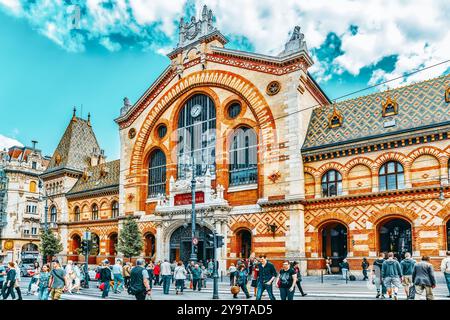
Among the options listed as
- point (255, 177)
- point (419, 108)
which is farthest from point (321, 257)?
point (419, 108)

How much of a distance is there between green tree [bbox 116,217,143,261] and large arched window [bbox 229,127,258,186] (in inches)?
369

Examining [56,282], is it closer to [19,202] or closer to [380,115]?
[380,115]

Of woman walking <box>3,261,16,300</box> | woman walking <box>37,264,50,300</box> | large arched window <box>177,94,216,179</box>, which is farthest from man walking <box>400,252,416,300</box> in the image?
large arched window <box>177,94,216,179</box>

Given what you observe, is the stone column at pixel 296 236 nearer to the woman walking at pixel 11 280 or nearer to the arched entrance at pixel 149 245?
the arched entrance at pixel 149 245

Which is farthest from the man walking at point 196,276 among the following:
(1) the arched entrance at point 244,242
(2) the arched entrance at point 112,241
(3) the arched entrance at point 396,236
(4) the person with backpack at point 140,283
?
(2) the arched entrance at point 112,241

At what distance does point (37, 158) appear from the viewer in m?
68.3

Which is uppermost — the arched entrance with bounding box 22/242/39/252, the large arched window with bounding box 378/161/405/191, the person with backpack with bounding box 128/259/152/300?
the large arched window with bounding box 378/161/405/191

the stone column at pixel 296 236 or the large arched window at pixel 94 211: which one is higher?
the large arched window at pixel 94 211

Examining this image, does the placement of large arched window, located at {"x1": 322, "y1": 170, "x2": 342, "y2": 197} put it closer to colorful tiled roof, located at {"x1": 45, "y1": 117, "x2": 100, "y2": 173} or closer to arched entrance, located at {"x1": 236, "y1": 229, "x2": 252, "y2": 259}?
arched entrance, located at {"x1": 236, "y1": 229, "x2": 252, "y2": 259}

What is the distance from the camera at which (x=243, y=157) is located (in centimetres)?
3306

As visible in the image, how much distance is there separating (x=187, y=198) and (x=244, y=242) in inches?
230

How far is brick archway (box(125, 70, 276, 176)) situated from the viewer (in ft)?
105

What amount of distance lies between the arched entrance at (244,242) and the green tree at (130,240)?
8.95 m

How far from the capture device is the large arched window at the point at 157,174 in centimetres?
3849
